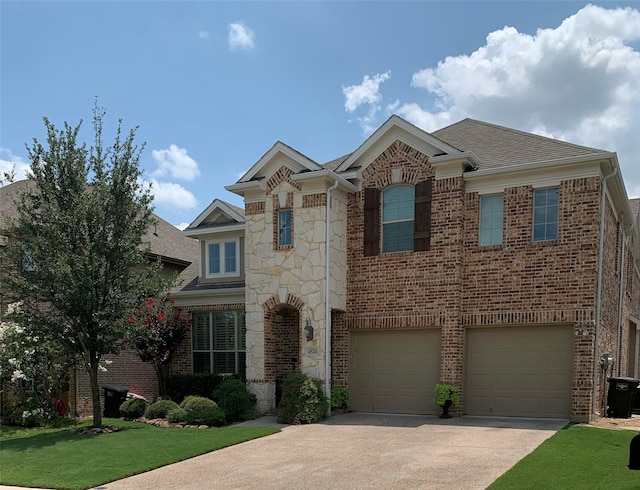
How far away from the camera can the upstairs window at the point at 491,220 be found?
544 inches

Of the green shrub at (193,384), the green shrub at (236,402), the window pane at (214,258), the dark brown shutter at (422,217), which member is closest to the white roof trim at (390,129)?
the dark brown shutter at (422,217)

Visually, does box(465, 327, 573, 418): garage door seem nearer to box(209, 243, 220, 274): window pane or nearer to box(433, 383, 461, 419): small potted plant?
box(433, 383, 461, 419): small potted plant

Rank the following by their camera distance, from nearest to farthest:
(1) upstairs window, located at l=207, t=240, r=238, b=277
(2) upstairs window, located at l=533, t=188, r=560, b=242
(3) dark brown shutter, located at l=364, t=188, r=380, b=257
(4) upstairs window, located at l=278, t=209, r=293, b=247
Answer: (2) upstairs window, located at l=533, t=188, r=560, b=242 < (3) dark brown shutter, located at l=364, t=188, r=380, b=257 < (4) upstairs window, located at l=278, t=209, r=293, b=247 < (1) upstairs window, located at l=207, t=240, r=238, b=277

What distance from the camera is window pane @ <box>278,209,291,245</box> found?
50.1 feet

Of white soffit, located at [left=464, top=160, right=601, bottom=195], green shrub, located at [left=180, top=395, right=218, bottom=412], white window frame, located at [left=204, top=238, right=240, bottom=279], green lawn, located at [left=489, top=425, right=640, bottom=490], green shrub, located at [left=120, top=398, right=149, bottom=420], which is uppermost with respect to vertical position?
white soffit, located at [left=464, top=160, right=601, bottom=195]

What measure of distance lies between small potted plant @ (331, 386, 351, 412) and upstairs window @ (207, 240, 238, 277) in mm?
5610

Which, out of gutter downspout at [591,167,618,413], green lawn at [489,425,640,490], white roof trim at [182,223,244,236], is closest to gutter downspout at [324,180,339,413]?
white roof trim at [182,223,244,236]

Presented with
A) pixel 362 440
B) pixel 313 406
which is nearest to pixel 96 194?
pixel 313 406

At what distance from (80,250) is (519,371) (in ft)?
34.0

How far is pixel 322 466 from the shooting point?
9047 mm

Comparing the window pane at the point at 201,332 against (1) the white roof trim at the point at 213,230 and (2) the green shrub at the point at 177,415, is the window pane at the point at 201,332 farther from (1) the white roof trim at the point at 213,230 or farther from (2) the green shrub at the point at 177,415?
(2) the green shrub at the point at 177,415

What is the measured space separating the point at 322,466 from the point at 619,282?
37.3 feet

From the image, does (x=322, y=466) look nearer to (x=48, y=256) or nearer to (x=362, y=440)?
(x=362, y=440)

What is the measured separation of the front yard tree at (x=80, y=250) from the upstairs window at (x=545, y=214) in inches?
358
